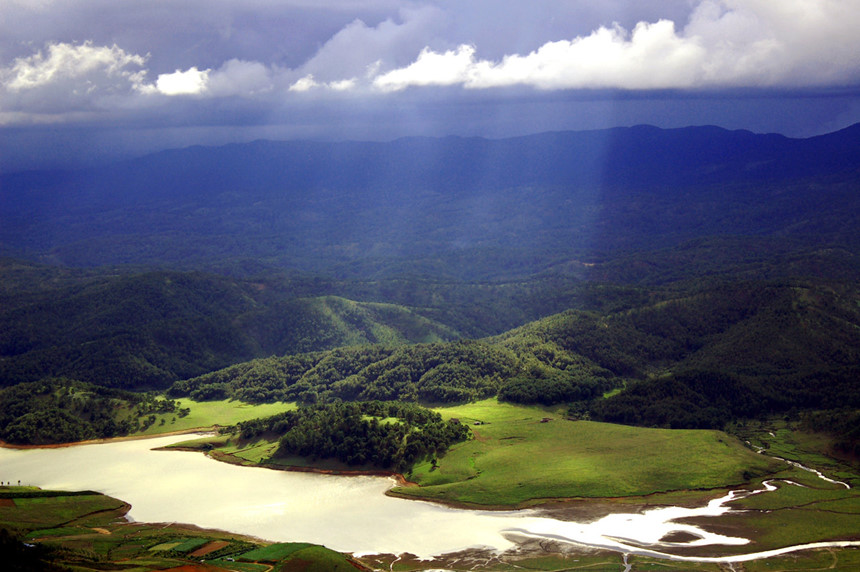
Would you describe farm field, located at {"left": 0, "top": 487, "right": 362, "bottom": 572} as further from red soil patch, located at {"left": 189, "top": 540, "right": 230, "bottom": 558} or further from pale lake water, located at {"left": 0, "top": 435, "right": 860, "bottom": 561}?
pale lake water, located at {"left": 0, "top": 435, "right": 860, "bottom": 561}

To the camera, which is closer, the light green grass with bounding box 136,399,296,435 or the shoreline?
the shoreline

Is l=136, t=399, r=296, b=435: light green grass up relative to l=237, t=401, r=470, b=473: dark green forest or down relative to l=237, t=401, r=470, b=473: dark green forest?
down

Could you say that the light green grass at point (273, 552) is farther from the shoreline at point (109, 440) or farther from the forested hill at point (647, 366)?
the forested hill at point (647, 366)

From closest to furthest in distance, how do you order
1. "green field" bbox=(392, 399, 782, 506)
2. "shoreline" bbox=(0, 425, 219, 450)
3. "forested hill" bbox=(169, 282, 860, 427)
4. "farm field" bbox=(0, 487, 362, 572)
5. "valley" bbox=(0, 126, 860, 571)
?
"farm field" bbox=(0, 487, 362, 572) < "valley" bbox=(0, 126, 860, 571) < "green field" bbox=(392, 399, 782, 506) < "shoreline" bbox=(0, 425, 219, 450) < "forested hill" bbox=(169, 282, 860, 427)

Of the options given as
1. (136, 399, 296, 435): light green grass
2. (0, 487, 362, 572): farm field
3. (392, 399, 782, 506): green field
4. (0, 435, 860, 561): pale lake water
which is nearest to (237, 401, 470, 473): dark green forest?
(392, 399, 782, 506): green field

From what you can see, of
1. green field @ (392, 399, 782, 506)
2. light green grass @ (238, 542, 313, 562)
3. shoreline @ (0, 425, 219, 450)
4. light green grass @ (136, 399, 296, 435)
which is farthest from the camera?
light green grass @ (136, 399, 296, 435)

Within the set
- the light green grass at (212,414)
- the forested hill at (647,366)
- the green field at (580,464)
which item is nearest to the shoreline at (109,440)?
the light green grass at (212,414)

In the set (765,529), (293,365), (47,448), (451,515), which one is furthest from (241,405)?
(765,529)
